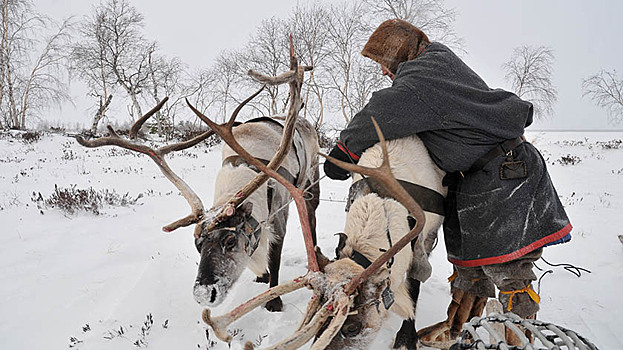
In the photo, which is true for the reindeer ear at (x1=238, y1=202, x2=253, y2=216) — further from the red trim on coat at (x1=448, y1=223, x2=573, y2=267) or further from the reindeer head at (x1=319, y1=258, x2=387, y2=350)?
the red trim on coat at (x1=448, y1=223, x2=573, y2=267)

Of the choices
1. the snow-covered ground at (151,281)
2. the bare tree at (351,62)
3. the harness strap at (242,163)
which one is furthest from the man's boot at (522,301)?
the bare tree at (351,62)

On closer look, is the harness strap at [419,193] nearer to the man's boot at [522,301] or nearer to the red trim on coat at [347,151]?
the red trim on coat at [347,151]

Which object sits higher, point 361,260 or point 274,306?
point 361,260

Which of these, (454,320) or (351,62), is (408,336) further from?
(351,62)

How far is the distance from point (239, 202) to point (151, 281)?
1663 millimetres

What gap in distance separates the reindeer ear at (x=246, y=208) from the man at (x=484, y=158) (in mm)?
1098

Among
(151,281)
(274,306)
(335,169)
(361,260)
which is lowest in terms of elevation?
(274,306)

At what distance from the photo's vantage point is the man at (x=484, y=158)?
1.99 m

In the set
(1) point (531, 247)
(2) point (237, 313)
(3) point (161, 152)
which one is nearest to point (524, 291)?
(1) point (531, 247)

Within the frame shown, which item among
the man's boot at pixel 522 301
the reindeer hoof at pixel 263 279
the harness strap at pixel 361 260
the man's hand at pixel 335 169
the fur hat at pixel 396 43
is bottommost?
the reindeer hoof at pixel 263 279

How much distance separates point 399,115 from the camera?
2.10m

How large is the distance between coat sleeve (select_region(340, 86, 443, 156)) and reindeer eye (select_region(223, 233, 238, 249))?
4.28 ft

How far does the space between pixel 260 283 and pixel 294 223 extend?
2221 millimetres

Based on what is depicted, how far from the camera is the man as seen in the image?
78.3 inches
